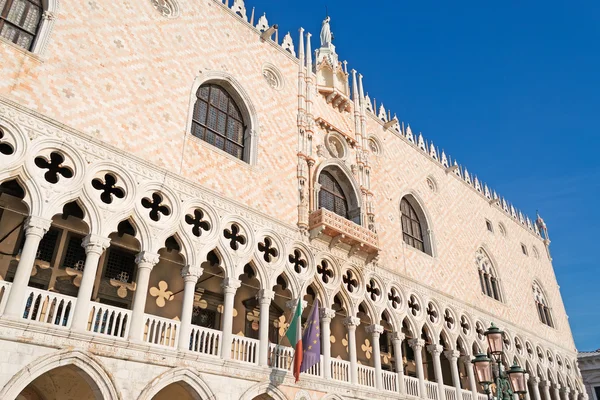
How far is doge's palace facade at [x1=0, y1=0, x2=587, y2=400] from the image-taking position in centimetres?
880

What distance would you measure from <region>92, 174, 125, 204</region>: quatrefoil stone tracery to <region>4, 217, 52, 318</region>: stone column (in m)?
1.27

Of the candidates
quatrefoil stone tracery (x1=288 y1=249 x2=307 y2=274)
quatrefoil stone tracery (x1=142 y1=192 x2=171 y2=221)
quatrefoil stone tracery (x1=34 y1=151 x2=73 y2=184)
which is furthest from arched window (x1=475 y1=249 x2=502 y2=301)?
quatrefoil stone tracery (x1=34 y1=151 x2=73 y2=184)

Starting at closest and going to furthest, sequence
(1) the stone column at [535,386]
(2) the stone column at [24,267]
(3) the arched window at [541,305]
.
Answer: (2) the stone column at [24,267]
(1) the stone column at [535,386]
(3) the arched window at [541,305]

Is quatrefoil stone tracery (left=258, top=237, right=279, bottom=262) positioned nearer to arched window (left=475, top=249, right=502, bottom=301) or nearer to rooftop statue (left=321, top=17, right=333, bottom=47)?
rooftop statue (left=321, top=17, right=333, bottom=47)

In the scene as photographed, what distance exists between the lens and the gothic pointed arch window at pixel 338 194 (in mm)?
15359

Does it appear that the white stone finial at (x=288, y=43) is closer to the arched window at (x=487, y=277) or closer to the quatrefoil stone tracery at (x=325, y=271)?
the quatrefoil stone tracery at (x=325, y=271)

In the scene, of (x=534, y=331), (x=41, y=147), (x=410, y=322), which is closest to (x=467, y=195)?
(x=534, y=331)

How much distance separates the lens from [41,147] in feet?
29.4

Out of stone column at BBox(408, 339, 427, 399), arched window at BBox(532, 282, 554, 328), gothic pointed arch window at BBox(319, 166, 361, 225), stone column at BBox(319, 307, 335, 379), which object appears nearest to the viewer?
stone column at BBox(319, 307, 335, 379)

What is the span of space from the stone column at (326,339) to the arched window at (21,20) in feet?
28.9

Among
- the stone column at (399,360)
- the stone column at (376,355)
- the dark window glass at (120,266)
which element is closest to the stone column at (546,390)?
the stone column at (399,360)

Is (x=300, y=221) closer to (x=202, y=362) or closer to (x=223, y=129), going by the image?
(x=223, y=129)

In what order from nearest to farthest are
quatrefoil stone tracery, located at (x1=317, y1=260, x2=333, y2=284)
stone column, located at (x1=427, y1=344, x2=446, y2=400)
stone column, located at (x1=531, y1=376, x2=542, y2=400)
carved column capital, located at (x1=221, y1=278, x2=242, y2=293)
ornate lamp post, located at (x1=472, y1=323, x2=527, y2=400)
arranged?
ornate lamp post, located at (x1=472, y1=323, x2=527, y2=400) < carved column capital, located at (x1=221, y1=278, x2=242, y2=293) < quatrefoil stone tracery, located at (x1=317, y1=260, x2=333, y2=284) < stone column, located at (x1=427, y1=344, x2=446, y2=400) < stone column, located at (x1=531, y1=376, x2=542, y2=400)

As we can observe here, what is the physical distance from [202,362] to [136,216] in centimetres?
308
